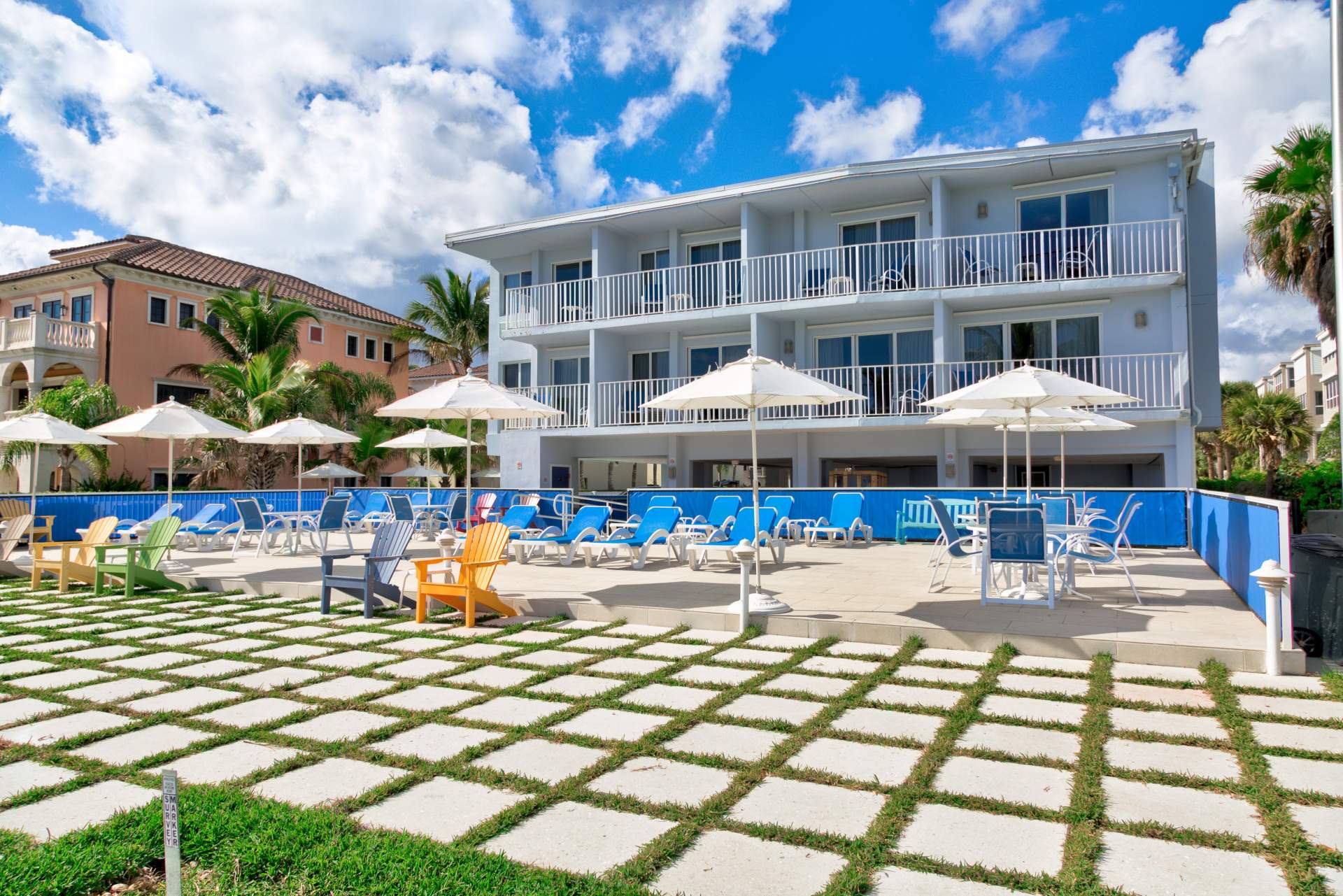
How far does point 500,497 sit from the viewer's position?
63.5 feet

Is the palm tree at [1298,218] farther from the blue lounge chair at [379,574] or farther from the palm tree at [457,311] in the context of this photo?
the palm tree at [457,311]

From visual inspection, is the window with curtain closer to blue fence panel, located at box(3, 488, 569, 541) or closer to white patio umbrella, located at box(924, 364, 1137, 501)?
blue fence panel, located at box(3, 488, 569, 541)

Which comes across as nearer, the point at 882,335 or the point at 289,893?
the point at 289,893

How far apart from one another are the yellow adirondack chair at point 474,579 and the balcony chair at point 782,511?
6.13 meters

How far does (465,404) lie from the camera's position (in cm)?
985

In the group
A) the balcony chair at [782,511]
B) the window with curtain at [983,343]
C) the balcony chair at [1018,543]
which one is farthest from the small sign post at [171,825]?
the window with curtain at [983,343]

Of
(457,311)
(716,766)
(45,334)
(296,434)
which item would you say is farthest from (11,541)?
(457,311)

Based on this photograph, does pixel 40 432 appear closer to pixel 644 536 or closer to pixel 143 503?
pixel 143 503

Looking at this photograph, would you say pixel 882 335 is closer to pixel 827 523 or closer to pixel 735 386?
pixel 827 523

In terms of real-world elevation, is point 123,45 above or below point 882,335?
above

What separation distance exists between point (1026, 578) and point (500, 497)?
12.9 m

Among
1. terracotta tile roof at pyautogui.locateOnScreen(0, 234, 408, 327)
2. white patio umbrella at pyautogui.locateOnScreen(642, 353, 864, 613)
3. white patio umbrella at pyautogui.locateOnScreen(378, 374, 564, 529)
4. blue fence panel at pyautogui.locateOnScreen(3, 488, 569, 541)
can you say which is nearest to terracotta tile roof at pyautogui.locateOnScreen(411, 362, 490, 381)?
terracotta tile roof at pyautogui.locateOnScreen(0, 234, 408, 327)

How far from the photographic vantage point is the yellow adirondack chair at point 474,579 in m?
7.77

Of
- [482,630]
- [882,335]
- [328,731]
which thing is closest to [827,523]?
[882,335]
